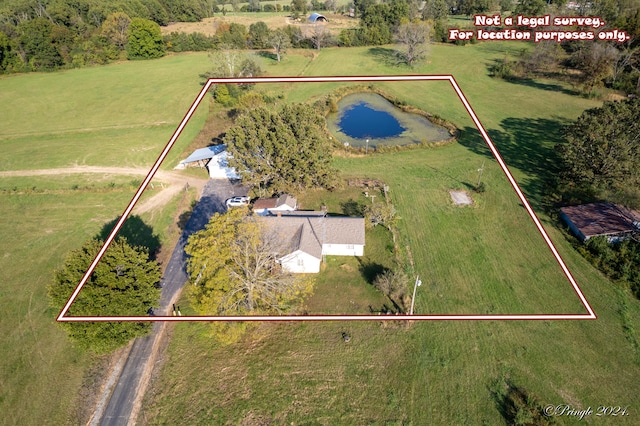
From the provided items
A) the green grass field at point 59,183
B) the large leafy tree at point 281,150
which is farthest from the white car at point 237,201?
the green grass field at point 59,183

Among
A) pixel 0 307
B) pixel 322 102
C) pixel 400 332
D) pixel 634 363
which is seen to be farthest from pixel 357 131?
pixel 0 307

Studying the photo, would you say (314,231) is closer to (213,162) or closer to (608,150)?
(213,162)

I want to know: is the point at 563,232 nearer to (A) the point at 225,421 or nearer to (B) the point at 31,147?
(A) the point at 225,421

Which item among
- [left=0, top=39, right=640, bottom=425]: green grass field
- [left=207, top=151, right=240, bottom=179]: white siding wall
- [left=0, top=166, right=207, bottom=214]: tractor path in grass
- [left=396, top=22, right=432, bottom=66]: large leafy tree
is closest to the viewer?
[left=0, top=39, right=640, bottom=425]: green grass field

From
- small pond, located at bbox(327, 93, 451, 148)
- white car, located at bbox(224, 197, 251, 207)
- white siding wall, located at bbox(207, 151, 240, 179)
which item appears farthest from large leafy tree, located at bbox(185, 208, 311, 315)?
small pond, located at bbox(327, 93, 451, 148)

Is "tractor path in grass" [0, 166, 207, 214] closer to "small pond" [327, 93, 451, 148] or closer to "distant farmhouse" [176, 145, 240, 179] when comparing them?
"distant farmhouse" [176, 145, 240, 179]

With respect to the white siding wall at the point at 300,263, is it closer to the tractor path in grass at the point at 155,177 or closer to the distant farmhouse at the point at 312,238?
the distant farmhouse at the point at 312,238

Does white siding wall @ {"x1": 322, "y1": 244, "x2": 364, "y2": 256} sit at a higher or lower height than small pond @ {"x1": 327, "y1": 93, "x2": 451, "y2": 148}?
lower
